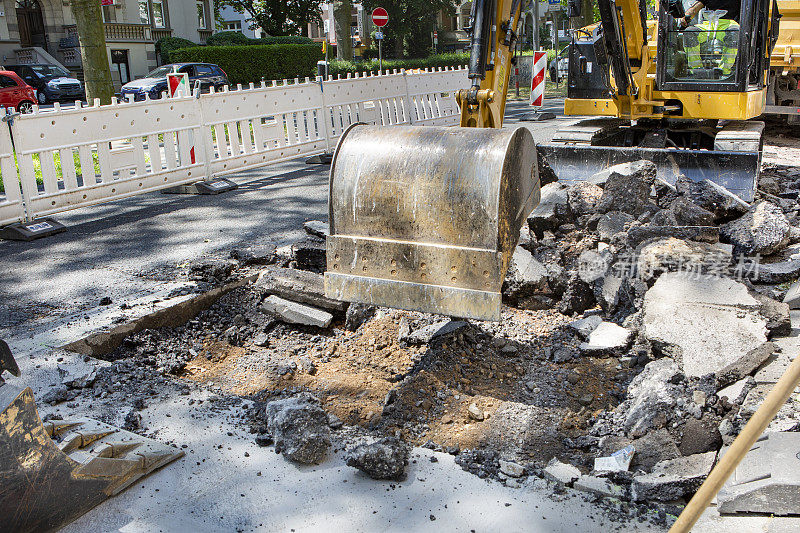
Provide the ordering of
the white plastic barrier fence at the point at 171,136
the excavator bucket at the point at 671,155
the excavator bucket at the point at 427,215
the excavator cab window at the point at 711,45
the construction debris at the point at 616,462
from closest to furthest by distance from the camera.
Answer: the construction debris at the point at 616,462 → the excavator bucket at the point at 427,215 → the excavator bucket at the point at 671,155 → the white plastic barrier fence at the point at 171,136 → the excavator cab window at the point at 711,45

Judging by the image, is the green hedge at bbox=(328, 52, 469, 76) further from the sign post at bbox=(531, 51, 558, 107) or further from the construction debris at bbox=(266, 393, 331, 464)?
the construction debris at bbox=(266, 393, 331, 464)

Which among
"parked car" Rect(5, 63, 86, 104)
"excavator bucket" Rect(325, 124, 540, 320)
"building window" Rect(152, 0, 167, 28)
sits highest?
"building window" Rect(152, 0, 167, 28)

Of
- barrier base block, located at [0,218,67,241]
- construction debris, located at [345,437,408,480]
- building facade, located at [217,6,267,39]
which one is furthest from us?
building facade, located at [217,6,267,39]

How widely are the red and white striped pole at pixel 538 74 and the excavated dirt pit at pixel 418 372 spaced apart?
1301 cm

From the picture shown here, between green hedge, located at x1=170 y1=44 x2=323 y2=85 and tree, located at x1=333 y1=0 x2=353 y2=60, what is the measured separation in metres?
3.34

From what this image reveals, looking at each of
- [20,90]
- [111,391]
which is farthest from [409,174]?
[20,90]

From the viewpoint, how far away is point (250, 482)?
3.35 meters

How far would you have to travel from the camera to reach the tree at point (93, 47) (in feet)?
47.2

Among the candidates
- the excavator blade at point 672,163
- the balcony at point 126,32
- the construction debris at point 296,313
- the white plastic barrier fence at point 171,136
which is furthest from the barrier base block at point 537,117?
the balcony at point 126,32

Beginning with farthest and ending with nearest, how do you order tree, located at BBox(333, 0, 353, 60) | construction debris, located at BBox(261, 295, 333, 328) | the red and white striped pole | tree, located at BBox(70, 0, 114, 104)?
tree, located at BBox(333, 0, 353, 60)
the red and white striped pole
tree, located at BBox(70, 0, 114, 104)
construction debris, located at BBox(261, 295, 333, 328)

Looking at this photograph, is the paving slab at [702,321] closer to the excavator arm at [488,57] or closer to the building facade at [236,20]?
the excavator arm at [488,57]

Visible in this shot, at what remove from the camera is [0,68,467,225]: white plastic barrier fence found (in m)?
8.36

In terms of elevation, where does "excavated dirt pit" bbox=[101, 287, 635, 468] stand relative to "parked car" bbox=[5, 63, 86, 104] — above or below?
below

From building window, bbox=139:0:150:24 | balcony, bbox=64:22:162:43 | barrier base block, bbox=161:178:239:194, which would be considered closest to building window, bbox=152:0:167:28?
building window, bbox=139:0:150:24
